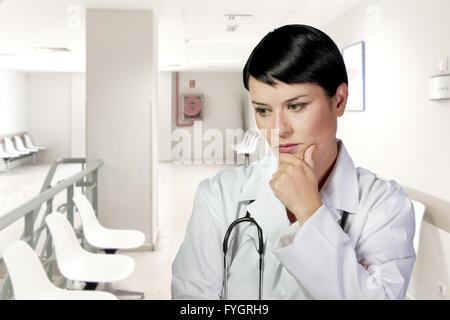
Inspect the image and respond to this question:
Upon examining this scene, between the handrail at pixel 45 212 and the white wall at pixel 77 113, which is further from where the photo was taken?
the white wall at pixel 77 113

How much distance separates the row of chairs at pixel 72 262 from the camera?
3.06ft

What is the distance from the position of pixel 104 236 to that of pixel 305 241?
150 cm

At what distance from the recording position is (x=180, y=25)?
2.58 metres

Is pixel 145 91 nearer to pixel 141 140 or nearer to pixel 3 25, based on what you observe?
pixel 141 140

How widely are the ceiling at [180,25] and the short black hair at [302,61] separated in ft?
0.39

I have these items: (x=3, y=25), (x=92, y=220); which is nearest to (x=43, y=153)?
(x=3, y=25)

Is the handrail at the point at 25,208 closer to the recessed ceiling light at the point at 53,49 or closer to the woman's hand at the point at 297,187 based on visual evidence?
the woman's hand at the point at 297,187

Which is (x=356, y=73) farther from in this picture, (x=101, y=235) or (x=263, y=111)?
(x=101, y=235)

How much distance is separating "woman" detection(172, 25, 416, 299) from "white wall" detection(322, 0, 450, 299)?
268 mm

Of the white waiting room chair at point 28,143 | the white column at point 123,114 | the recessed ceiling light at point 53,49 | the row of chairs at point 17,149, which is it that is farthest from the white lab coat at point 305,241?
the white waiting room chair at point 28,143

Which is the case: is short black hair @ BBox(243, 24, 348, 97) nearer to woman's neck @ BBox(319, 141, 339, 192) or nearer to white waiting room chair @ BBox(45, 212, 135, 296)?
woman's neck @ BBox(319, 141, 339, 192)

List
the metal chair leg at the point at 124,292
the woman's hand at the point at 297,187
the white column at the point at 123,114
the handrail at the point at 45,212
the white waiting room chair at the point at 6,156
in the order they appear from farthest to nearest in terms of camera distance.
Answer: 1. the white waiting room chair at the point at 6,156
2. the white column at the point at 123,114
3. the metal chair leg at the point at 124,292
4. the handrail at the point at 45,212
5. the woman's hand at the point at 297,187

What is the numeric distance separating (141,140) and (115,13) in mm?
733

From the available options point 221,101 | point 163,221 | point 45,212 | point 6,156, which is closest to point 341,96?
point 221,101
